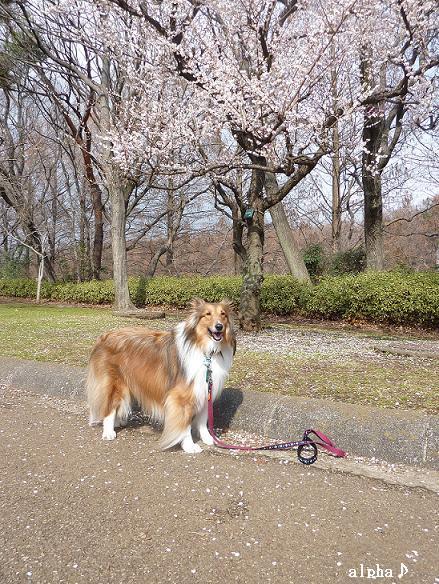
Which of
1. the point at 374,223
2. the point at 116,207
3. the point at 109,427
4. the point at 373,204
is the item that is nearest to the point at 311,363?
the point at 109,427

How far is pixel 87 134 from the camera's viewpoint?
68.9ft

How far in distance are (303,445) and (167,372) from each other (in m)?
1.25

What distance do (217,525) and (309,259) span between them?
15031mm

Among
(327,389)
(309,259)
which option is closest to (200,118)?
(327,389)

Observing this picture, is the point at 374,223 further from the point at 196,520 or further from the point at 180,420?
the point at 196,520

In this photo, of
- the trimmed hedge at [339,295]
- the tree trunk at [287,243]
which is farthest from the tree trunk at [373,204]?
the tree trunk at [287,243]

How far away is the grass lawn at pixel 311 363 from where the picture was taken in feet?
14.5

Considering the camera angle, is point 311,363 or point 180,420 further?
point 311,363

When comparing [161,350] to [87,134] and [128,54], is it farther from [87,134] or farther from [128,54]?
[87,134]

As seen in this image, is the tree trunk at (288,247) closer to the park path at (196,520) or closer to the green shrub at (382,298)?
the green shrub at (382,298)

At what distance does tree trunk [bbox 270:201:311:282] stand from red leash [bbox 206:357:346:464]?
34.0 ft

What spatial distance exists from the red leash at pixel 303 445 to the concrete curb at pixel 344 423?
0.10 meters

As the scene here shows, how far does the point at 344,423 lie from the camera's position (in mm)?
3605

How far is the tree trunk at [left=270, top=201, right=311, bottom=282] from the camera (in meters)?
14.2
